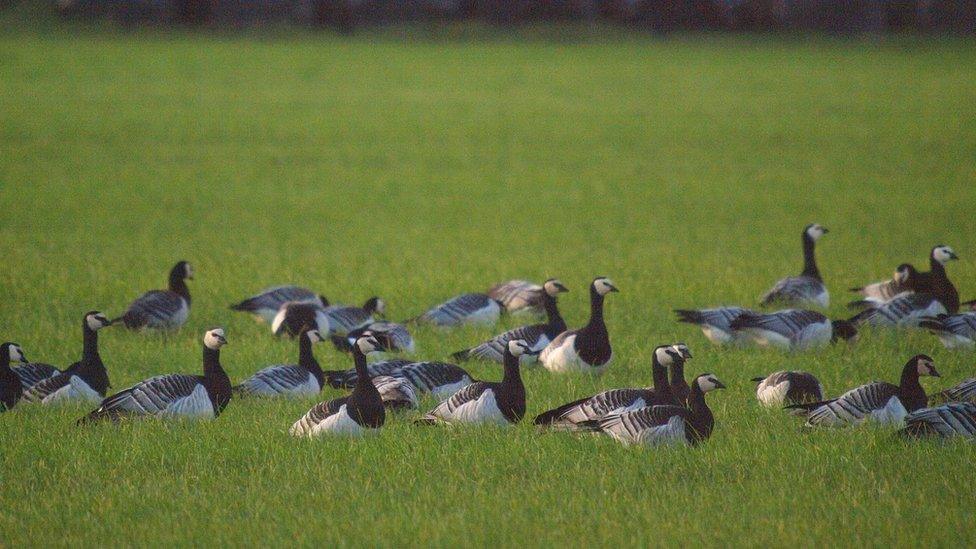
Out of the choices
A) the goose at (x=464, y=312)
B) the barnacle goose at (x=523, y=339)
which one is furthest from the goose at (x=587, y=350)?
the goose at (x=464, y=312)

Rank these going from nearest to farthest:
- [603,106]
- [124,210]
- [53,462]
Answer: [53,462] < [124,210] < [603,106]

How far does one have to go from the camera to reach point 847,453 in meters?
8.66

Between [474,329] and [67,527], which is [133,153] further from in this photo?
[67,527]

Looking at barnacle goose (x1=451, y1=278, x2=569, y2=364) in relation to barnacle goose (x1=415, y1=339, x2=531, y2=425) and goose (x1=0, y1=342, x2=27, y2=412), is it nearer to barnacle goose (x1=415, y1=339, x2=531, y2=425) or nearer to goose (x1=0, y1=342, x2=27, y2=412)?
barnacle goose (x1=415, y1=339, x2=531, y2=425)

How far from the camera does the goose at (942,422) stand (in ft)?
28.9

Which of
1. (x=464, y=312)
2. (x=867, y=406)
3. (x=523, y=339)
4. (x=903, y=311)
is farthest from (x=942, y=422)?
(x=464, y=312)

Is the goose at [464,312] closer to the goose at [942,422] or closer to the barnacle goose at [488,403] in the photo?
the barnacle goose at [488,403]

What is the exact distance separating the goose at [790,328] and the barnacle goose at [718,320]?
16cm

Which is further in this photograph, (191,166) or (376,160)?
(376,160)

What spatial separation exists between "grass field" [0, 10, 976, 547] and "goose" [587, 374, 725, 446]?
0.16 metres

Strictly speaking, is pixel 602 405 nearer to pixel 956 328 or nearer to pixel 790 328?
pixel 790 328

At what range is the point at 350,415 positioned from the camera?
30.1ft

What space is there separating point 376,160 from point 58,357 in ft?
68.4

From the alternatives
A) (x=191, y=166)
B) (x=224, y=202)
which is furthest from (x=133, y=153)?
(x=224, y=202)
